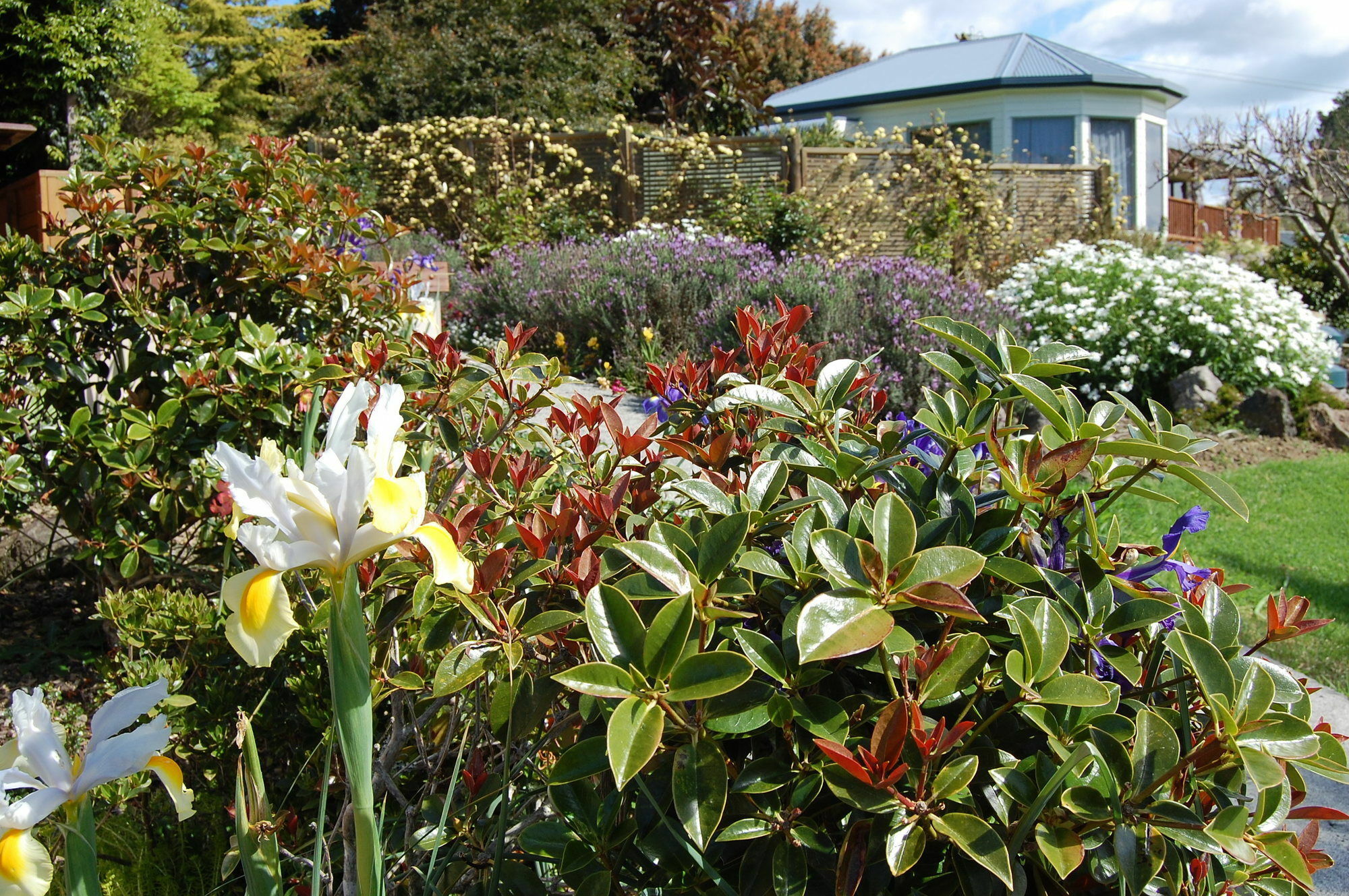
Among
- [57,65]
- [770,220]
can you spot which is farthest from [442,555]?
[57,65]

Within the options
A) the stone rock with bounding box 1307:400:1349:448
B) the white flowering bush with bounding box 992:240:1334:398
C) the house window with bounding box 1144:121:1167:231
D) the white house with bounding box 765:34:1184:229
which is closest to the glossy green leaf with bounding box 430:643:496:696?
the white flowering bush with bounding box 992:240:1334:398

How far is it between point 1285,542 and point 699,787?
17.2ft

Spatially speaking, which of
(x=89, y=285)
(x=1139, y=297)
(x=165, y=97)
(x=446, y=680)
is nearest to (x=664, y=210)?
(x=1139, y=297)

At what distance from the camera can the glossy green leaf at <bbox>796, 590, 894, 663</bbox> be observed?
94 cm

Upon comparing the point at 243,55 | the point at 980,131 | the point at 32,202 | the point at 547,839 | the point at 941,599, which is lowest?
A: the point at 547,839

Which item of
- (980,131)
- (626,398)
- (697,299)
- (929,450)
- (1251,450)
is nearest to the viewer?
(929,450)

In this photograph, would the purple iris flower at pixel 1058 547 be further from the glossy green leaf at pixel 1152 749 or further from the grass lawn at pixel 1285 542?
the grass lawn at pixel 1285 542

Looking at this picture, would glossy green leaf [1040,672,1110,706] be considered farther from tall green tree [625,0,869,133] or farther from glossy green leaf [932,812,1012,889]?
tall green tree [625,0,869,133]

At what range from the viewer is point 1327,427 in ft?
25.1

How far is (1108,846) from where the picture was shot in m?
1.02

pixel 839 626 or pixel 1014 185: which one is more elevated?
pixel 1014 185

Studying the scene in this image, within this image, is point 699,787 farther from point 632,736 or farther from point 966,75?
point 966,75

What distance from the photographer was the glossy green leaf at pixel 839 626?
3.10 ft

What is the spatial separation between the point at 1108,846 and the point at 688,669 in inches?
18.6
